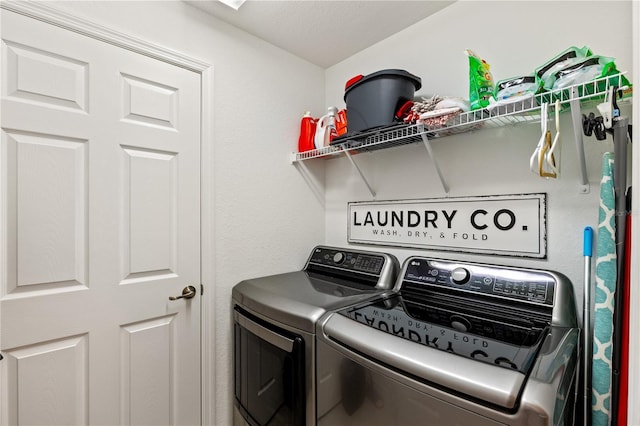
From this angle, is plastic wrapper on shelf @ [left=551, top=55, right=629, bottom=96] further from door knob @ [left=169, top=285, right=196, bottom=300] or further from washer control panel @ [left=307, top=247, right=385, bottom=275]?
door knob @ [left=169, top=285, right=196, bottom=300]

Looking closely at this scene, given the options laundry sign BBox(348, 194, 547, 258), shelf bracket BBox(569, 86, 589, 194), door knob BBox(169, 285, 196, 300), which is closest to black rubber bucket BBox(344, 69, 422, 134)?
laundry sign BBox(348, 194, 547, 258)

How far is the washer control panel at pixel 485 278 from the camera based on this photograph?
1139 millimetres

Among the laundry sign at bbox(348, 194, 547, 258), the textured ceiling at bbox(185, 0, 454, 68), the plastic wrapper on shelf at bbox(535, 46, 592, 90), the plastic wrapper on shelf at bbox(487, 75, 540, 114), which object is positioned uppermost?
the textured ceiling at bbox(185, 0, 454, 68)

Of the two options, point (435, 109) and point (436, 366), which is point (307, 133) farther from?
point (436, 366)

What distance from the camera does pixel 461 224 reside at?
151 centimetres

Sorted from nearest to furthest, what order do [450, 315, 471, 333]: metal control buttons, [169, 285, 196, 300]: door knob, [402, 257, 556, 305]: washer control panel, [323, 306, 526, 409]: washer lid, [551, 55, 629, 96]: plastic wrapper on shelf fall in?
[323, 306, 526, 409]: washer lid, [551, 55, 629, 96]: plastic wrapper on shelf, [450, 315, 471, 333]: metal control buttons, [402, 257, 556, 305]: washer control panel, [169, 285, 196, 300]: door knob

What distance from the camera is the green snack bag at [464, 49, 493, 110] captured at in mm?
1218

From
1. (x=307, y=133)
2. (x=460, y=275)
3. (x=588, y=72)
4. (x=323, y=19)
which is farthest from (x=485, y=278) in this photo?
(x=323, y=19)

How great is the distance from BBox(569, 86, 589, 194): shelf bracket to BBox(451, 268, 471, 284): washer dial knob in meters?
0.54

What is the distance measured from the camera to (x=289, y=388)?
1229 millimetres

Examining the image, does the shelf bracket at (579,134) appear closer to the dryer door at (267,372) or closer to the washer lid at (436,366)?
the washer lid at (436,366)

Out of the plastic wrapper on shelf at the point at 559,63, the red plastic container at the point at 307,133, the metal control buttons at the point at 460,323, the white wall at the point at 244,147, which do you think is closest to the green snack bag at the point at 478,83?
the plastic wrapper on shelf at the point at 559,63

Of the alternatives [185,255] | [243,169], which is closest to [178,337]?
[185,255]

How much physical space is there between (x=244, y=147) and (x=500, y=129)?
4.33 feet
